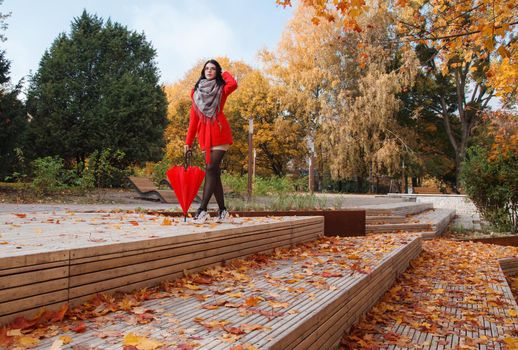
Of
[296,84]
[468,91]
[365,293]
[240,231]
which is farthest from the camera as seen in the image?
[468,91]

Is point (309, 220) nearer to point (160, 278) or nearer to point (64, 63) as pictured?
point (160, 278)

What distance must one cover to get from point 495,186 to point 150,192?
9009mm

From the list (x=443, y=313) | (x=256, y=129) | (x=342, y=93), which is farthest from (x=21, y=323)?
(x=256, y=129)

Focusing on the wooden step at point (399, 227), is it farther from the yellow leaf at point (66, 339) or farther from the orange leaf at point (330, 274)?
the yellow leaf at point (66, 339)

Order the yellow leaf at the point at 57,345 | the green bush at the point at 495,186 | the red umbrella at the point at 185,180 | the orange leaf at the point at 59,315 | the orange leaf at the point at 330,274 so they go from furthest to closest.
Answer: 1. the green bush at the point at 495,186
2. the red umbrella at the point at 185,180
3. the orange leaf at the point at 330,274
4. the orange leaf at the point at 59,315
5. the yellow leaf at the point at 57,345

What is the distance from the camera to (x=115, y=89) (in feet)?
63.1

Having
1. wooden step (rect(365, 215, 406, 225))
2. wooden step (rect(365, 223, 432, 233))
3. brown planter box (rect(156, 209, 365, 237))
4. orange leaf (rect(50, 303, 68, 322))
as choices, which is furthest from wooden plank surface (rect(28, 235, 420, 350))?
wooden step (rect(365, 215, 406, 225))

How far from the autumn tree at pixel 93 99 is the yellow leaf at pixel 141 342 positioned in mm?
17678

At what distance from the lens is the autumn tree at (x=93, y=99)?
736 inches

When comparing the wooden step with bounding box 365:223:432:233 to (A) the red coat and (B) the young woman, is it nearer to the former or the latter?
(B) the young woman

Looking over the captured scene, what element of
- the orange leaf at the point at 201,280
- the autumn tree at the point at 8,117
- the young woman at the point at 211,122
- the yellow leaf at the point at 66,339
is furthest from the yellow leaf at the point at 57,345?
the autumn tree at the point at 8,117

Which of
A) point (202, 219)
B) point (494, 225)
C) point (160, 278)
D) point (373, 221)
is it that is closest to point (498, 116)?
point (494, 225)

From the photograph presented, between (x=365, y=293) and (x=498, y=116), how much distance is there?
1239cm

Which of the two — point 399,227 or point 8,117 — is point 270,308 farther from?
point 8,117
